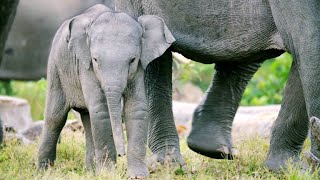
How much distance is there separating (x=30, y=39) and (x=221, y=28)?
15.2 ft

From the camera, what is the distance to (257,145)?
9023mm

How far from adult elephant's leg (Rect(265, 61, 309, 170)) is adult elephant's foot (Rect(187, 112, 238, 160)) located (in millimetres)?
600

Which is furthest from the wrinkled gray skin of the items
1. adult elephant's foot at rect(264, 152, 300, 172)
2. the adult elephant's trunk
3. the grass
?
the adult elephant's trunk

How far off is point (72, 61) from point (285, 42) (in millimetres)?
1396

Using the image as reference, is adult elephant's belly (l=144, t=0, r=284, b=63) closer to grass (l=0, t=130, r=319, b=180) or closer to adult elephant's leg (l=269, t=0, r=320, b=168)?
adult elephant's leg (l=269, t=0, r=320, b=168)

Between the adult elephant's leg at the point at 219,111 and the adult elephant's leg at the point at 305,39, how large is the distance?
1.47 m

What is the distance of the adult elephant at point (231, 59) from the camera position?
6.93 meters

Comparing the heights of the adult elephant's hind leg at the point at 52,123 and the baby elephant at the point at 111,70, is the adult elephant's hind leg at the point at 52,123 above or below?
below

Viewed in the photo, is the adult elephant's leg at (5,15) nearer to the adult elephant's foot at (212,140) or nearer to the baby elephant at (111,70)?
the baby elephant at (111,70)

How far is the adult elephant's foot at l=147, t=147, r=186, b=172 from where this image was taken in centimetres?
758

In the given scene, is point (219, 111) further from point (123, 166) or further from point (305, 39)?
point (305, 39)

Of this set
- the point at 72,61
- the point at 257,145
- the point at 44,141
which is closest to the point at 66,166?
the point at 44,141

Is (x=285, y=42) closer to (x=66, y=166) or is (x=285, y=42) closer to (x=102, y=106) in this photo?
(x=102, y=106)

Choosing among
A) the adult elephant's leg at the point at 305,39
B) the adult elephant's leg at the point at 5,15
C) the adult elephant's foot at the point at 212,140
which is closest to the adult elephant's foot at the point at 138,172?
the adult elephant's leg at the point at 305,39
